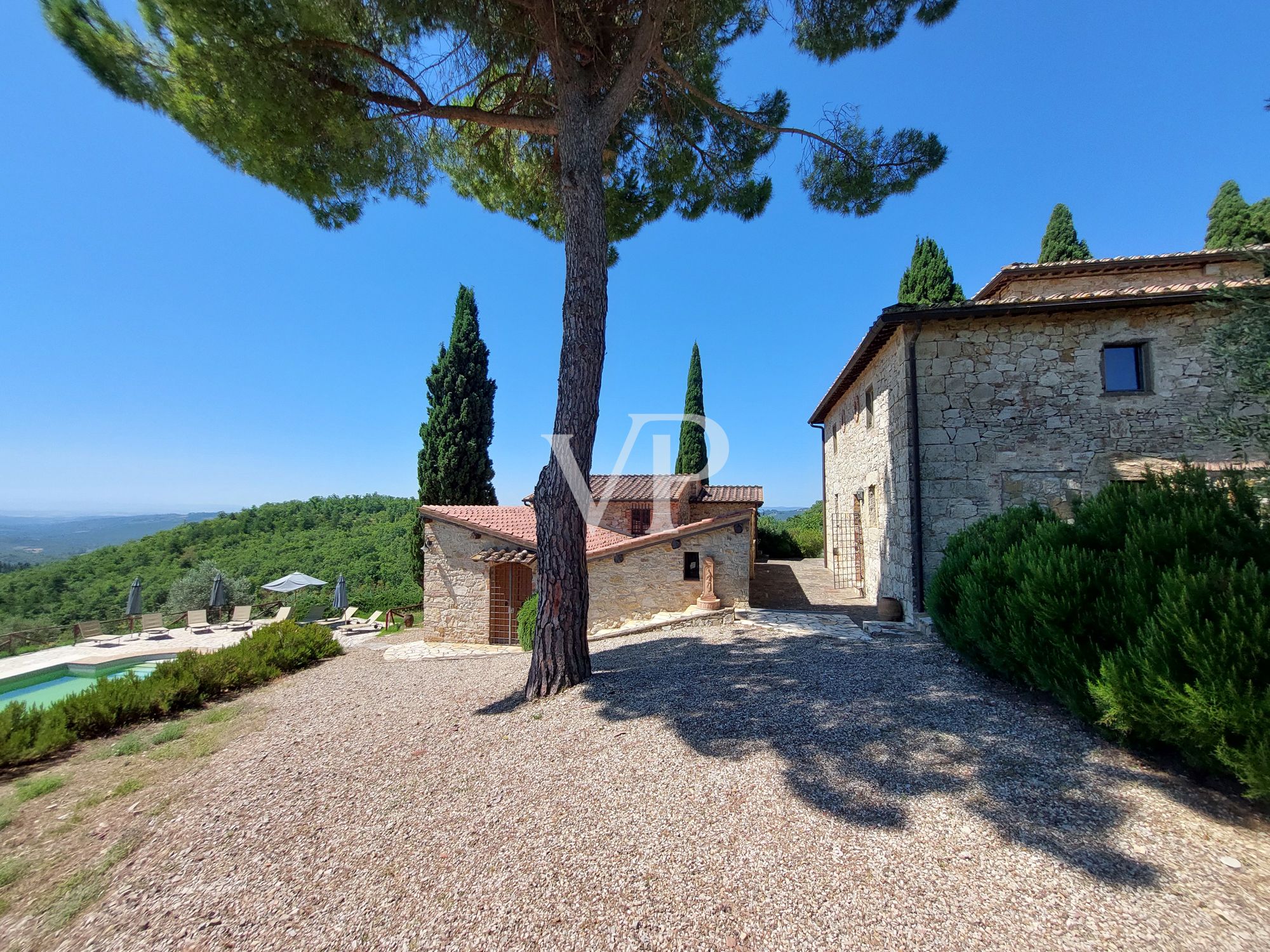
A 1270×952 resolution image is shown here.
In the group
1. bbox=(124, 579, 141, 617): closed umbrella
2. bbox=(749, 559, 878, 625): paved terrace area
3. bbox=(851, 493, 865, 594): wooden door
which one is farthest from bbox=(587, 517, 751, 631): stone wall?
bbox=(124, 579, 141, 617): closed umbrella

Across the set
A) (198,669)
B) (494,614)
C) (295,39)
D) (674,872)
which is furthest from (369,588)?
(674,872)

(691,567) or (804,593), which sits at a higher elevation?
(691,567)

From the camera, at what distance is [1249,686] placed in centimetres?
237

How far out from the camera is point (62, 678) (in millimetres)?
12289

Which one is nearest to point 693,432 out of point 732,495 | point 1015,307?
point 732,495

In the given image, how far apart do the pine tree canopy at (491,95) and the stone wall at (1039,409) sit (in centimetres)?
277

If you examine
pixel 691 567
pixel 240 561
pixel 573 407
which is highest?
pixel 573 407

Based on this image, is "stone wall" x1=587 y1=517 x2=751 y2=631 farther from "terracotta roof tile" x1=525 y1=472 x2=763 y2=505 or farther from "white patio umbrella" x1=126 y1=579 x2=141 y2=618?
"white patio umbrella" x1=126 y1=579 x2=141 y2=618

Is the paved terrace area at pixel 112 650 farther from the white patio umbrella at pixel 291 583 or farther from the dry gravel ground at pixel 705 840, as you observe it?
the dry gravel ground at pixel 705 840

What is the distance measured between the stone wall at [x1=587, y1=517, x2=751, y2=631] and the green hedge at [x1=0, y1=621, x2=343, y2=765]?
16.7 feet

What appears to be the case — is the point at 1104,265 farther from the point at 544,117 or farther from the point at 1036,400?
the point at 544,117

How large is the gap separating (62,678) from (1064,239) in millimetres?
31434

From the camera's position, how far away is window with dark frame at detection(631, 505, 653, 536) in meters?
15.6

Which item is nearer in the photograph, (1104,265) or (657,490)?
(1104,265)
